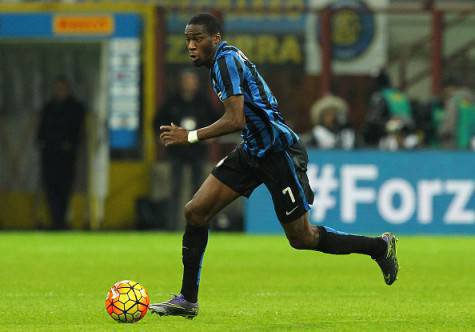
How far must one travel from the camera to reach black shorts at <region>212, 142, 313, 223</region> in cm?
1005

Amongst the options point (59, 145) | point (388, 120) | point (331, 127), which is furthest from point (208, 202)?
point (59, 145)

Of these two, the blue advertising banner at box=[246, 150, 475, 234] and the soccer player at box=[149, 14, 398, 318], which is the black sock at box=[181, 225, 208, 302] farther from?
the blue advertising banner at box=[246, 150, 475, 234]

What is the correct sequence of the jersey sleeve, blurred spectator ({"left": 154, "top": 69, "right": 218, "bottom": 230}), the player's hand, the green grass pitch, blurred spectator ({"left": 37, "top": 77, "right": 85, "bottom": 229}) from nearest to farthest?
the player's hand → the jersey sleeve → the green grass pitch → blurred spectator ({"left": 154, "top": 69, "right": 218, "bottom": 230}) → blurred spectator ({"left": 37, "top": 77, "right": 85, "bottom": 229})

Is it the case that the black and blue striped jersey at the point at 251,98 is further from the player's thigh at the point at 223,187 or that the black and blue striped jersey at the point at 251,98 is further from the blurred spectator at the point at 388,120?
the blurred spectator at the point at 388,120

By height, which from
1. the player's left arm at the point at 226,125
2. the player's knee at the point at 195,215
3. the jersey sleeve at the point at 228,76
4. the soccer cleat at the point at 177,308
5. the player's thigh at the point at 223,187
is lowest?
the soccer cleat at the point at 177,308

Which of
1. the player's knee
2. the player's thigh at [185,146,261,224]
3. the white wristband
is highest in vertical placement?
the white wristband

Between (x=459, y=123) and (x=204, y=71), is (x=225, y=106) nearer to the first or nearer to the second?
(x=459, y=123)

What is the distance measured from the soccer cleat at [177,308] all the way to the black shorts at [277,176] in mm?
857

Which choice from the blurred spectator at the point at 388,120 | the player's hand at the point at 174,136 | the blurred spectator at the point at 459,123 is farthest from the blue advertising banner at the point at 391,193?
the player's hand at the point at 174,136

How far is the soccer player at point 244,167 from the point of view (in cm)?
979

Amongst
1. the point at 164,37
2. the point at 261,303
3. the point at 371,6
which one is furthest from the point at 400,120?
the point at 261,303

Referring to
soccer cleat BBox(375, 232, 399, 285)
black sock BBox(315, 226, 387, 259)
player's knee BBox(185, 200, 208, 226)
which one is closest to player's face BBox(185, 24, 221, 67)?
player's knee BBox(185, 200, 208, 226)

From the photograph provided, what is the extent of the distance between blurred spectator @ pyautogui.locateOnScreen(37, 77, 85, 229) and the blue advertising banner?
3132 mm

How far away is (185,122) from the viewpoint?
20.2 meters
